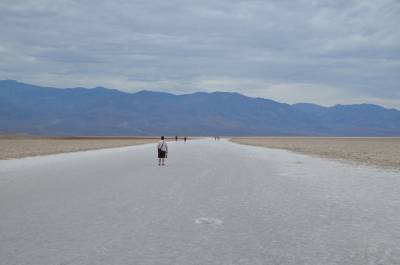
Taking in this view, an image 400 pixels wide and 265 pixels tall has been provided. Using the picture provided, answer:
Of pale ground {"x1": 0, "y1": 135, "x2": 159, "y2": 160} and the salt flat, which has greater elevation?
the salt flat

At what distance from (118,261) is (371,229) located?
460cm

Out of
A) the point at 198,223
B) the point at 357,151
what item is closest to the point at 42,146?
the point at 357,151

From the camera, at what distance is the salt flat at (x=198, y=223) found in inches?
274

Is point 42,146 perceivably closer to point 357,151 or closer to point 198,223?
point 357,151

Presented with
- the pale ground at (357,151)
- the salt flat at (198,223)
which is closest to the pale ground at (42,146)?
the pale ground at (357,151)

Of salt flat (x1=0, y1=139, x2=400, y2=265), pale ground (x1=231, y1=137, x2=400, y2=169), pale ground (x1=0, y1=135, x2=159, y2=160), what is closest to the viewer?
salt flat (x1=0, y1=139, x2=400, y2=265)

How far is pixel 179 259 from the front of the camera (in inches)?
265

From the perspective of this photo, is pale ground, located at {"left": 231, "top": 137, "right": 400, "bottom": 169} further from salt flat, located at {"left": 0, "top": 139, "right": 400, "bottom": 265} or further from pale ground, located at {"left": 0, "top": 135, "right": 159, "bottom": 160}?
pale ground, located at {"left": 0, "top": 135, "right": 159, "bottom": 160}

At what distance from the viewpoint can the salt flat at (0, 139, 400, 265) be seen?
6953mm

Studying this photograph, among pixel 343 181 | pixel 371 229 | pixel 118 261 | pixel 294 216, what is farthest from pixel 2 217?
pixel 343 181

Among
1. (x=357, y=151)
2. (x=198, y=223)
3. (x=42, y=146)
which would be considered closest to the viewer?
(x=198, y=223)

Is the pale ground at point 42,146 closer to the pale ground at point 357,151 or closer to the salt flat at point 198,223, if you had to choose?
the pale ground at point 357,151

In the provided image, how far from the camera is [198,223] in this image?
9281 millimetres

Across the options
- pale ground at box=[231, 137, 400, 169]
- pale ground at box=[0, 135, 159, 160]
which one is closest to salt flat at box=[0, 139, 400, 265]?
pale ground at box=[231, 137, 400, 169]
